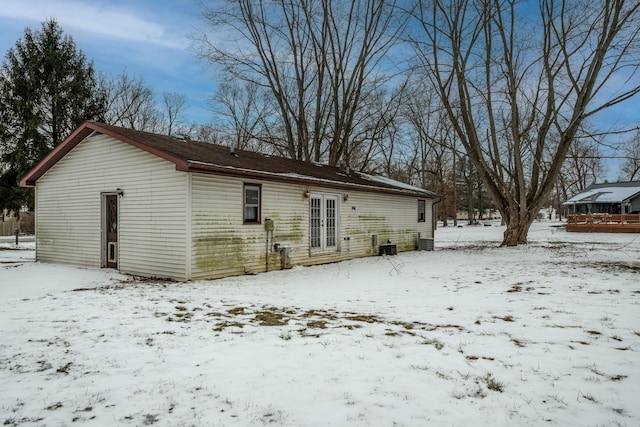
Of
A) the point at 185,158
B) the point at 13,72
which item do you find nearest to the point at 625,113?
the point at 185,158

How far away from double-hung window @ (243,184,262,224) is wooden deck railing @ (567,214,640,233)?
2833 cm

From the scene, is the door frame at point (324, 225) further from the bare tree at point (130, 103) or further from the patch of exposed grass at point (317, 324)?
the bare tree at point (130, 103)

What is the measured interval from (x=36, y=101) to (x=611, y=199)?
147 ft

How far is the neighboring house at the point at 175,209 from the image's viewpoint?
355 inches

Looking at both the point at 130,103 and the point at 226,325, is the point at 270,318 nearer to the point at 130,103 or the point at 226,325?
the point at 226,325

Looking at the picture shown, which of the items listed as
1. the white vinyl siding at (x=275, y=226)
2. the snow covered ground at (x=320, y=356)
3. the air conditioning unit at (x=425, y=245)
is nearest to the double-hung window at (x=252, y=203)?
the white vinyl siding at (x=275, y=226)

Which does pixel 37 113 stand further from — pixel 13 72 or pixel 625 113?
pixel 625 113

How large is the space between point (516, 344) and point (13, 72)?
89.1 ft

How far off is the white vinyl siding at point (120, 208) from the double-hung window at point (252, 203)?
72.1 inches

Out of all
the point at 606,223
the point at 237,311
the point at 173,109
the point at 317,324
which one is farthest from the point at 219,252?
the point at 606,223

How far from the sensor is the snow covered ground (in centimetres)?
288

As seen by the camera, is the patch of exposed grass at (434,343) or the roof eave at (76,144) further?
the roof eave at (76,144)

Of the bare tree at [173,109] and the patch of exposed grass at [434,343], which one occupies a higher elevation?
the bare tree at [173,109]

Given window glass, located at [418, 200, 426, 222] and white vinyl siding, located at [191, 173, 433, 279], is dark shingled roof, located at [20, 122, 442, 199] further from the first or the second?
window glass, located at [418, 200, 426, 222]
